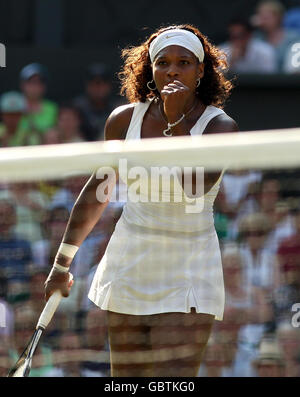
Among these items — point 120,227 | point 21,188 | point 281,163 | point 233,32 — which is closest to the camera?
point 281,163

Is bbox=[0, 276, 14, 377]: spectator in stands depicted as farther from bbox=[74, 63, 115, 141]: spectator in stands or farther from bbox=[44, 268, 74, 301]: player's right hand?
bbox=[74, 63, 115, 141]: spectator in stands

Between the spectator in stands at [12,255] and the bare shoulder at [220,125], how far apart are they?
2.80 feet

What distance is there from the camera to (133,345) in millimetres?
3877

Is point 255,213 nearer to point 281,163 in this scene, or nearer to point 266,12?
point 281,163

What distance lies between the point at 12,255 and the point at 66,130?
14.7 feet

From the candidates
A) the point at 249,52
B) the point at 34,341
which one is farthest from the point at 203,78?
the point at 249,52

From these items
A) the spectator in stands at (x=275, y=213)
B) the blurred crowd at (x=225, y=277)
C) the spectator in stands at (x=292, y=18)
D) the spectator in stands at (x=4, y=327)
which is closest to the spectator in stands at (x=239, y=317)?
the blurred crowd at (x=225, y=277)

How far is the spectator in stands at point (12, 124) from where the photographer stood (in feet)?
27.3

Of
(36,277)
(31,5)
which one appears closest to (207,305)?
(36,277)

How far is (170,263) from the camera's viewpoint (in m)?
3.83

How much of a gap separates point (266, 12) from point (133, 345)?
5.80m

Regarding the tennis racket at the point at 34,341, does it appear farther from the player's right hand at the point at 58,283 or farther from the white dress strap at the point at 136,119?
the white dress strap at the point at 136,119

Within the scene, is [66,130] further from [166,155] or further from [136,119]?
[166,155]

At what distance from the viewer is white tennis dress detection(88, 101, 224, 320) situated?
382 cm
